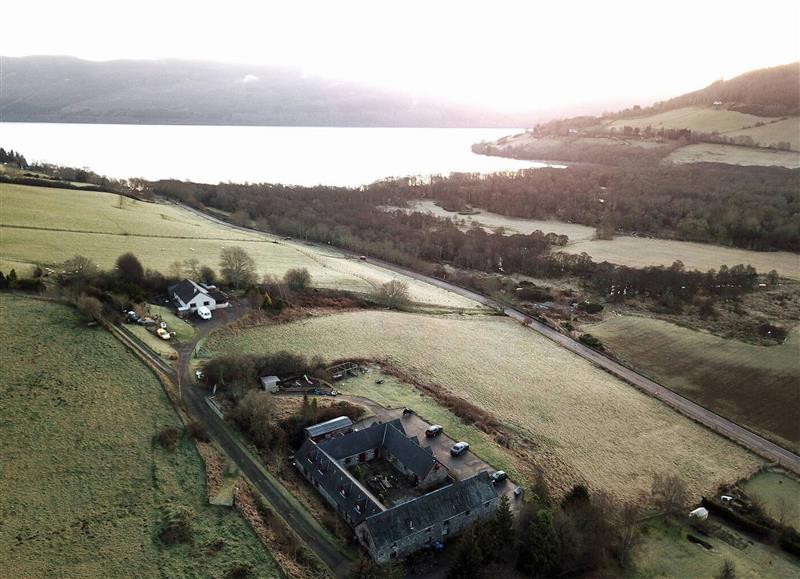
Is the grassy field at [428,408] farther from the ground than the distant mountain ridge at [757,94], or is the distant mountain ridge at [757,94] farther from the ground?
the distant mountain ridge at [757,94]

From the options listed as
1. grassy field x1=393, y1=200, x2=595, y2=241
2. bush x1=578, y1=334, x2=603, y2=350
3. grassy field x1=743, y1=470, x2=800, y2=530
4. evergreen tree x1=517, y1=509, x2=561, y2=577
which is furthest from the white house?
grassy field x1=393, y1=200, x2=595, y2=241

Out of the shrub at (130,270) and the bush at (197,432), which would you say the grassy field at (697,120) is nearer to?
the shrub at (130,270)

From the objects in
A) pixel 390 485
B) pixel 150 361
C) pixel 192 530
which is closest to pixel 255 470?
pixel 192 530

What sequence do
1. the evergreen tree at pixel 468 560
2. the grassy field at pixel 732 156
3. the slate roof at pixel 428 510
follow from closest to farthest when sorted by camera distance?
the evergreen tree at pixel 468 560
the slate roof at pixel 428 510
the grassy field at pixel 732 156

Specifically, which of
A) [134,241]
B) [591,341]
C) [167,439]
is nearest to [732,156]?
[591,341]

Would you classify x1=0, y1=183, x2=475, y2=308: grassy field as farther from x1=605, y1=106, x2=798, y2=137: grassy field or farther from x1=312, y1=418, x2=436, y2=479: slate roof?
x1=605, y1=106, x2=798, y2=137: grassy field

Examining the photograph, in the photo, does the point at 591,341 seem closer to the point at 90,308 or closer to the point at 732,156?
the point at 90,308

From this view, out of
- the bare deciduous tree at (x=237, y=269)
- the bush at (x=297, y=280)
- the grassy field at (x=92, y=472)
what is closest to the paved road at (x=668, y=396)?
the bush at (x=297, y=280)
